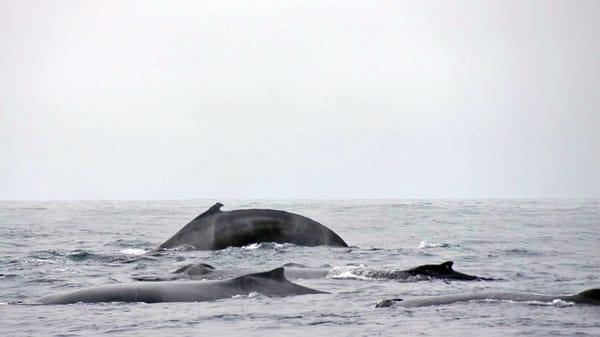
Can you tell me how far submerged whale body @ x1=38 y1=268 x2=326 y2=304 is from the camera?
12156 millimetres

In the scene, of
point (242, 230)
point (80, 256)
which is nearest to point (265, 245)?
point (242, 230)

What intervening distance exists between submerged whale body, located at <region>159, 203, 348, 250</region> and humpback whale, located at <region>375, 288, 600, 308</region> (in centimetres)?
788

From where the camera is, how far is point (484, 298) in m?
11.6

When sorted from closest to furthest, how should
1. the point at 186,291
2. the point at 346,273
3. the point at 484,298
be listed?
the point at 484,298 → the point at 186,291 → the point at 346,273

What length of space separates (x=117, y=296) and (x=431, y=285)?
4811mm

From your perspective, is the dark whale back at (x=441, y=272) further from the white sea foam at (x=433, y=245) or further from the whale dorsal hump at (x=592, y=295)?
the white sea foam at (x=433, y=245)

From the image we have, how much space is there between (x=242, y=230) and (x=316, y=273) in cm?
449

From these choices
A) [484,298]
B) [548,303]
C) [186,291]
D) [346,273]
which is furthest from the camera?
[346,273]

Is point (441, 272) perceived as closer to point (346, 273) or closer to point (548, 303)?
point (346, 273)

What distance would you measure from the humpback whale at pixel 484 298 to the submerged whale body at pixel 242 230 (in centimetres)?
788

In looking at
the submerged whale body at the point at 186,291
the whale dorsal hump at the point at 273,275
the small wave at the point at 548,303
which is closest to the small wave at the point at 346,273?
the submerged whale body at the point at 186,291

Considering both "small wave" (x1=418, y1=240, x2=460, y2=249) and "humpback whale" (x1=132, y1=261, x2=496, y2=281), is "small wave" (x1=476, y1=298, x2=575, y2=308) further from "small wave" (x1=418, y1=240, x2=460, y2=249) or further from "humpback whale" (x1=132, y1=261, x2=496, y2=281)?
"small wave" (x1=418, y1=240, x2=460, y2=249)

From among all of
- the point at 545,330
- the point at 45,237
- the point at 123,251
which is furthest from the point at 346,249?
the point at 45,237

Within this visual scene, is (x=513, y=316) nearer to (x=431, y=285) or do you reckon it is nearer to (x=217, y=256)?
(x=431, y=285)
